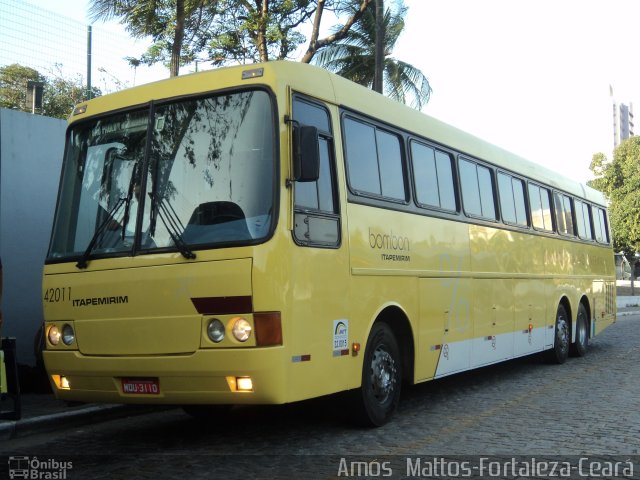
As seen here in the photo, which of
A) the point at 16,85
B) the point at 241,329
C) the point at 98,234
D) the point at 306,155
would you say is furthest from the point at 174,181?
the point at 16,85

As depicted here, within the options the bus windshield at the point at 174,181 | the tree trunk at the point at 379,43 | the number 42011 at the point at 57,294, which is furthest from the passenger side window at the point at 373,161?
the tree trunk at the point at 379,43

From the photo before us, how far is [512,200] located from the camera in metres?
11.8

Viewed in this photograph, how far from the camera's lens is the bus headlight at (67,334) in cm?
682

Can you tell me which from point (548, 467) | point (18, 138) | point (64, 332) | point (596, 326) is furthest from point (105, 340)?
point (596, 326)

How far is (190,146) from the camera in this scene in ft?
21.5

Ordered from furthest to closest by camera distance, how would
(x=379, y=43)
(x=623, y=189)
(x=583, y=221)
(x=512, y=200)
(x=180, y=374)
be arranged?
1. (x=623, y=189)
2. (x=379, y=43)
3. (x=583, y=221)
4. (x=512, y=200)
5. (x=180, y=374)

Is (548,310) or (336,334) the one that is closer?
(336,334)

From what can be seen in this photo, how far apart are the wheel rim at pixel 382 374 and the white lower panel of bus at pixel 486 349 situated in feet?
3.73

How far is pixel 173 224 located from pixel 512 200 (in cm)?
685

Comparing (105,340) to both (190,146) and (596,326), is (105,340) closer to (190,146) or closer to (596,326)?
(190,146)

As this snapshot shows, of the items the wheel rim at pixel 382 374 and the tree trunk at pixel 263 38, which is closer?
the wheel rim at pixel 382 374

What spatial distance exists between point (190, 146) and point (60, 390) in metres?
2.54

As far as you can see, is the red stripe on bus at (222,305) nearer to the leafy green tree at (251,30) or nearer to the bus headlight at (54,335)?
the bus headlight at (54,335)

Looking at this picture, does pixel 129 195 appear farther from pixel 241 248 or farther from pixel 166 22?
pixel 166 22
